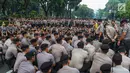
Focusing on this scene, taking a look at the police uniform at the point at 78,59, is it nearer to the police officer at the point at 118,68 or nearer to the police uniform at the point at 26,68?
the police uniform at the point at 26,68

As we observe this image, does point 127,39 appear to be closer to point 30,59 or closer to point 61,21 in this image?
point 30,59

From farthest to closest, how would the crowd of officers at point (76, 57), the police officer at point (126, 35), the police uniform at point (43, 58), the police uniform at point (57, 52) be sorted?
the police officer at point (126, 35), the police uniform at point (57, 52), the police uniform at point (43, 58), the crowd of officers at point (76, 57)

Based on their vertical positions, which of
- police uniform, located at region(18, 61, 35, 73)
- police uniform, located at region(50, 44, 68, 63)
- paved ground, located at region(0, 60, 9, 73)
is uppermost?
police uniform, located at region(18, 61, 35, 73)

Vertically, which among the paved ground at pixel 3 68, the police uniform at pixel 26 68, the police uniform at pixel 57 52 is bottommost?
the paved ground at pixel 3 68

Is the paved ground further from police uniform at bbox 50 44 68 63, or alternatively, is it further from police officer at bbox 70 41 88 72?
police officer at bbox 70 41 88 72

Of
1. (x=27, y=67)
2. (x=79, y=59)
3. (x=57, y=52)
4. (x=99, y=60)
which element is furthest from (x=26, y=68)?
(x=57, y=52)

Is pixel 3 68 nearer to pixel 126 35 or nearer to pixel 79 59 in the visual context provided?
pixel 79 59

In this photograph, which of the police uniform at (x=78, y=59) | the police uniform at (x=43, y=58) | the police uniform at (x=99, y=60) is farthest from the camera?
the police uniform at (x=78, y=59)

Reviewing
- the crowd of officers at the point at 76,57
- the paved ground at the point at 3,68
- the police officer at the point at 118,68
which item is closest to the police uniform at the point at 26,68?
the crowd of officers at the point at 76,57

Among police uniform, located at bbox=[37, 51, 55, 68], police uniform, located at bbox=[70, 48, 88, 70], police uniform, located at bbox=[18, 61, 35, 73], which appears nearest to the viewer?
police uniform, located at bbox=[18, 61, 35, 73]

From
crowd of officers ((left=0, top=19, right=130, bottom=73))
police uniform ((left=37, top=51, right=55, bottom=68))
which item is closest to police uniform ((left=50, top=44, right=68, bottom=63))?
crowd of officers ((left=0, top=19, right=130, bottom=73))

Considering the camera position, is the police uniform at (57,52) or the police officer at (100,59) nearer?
the police officer at (100,59)

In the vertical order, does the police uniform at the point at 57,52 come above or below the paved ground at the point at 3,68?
above

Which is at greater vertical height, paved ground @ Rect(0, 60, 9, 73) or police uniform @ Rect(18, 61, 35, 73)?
police uniform @ Rect(18, 61, 35, 73)
